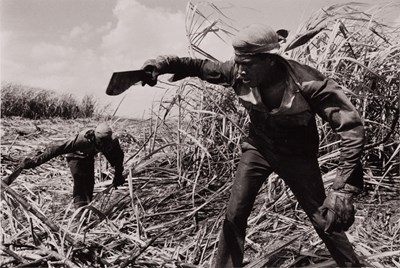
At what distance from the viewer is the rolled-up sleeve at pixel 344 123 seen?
7.69 ft

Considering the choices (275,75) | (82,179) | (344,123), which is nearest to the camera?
(344,123)

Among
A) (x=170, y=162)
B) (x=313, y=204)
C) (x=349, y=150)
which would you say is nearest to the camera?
(x=349, y=150)

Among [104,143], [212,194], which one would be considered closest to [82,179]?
[104,143]

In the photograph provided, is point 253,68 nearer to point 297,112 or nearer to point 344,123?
point 297,112

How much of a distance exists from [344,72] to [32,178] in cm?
357

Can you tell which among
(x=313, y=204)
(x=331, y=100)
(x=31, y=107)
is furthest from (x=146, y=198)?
(x=31, y=107)

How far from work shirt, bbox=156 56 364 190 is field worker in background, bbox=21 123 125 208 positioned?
7.33 ft

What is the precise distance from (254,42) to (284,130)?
47cm

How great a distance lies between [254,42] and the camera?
97.0 inches

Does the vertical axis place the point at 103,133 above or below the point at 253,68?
below

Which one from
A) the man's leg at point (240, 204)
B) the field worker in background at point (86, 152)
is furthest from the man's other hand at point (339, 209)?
the field worker in background at point (86, 152)

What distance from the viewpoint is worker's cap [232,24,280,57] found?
2469 millimetres

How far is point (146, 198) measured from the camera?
459 cm

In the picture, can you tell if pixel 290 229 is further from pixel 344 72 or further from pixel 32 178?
pixel 32 178
